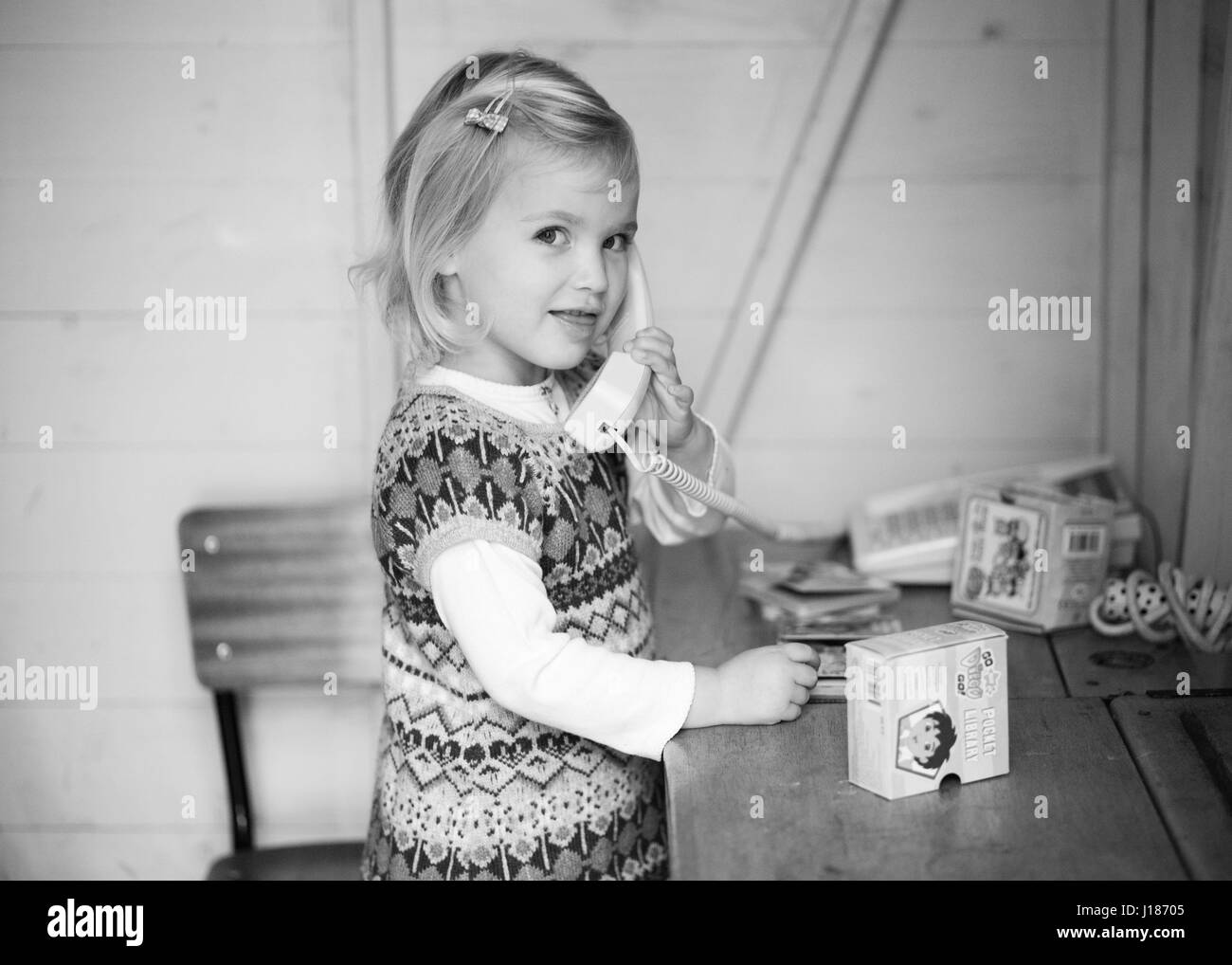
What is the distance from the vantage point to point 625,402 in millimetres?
1233

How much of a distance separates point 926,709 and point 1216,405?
0.66m

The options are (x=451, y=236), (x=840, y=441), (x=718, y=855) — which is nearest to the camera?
(x=718, y=855)

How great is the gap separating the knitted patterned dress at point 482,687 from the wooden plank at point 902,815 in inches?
7.2

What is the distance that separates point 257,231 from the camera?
186 centimetres

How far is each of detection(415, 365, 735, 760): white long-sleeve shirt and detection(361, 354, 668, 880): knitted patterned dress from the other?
1.6 inches

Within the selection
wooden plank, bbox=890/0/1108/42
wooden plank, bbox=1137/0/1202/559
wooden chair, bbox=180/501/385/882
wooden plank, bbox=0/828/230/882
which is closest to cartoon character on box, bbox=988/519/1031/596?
wooden plank, bbox=1137/0/1202/559

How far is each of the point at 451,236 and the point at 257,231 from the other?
2.43 ft

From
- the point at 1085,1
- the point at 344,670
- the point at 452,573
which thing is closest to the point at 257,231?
the point at 344,670

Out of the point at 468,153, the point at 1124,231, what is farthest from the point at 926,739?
the point at 1124,231

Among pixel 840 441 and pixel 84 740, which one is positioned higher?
pixel 840 441

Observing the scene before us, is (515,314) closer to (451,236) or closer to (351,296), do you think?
(451,236)

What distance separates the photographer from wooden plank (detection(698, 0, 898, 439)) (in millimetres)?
1798

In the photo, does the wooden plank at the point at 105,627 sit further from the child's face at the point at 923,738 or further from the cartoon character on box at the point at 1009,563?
the child's face at the point at 923,738
